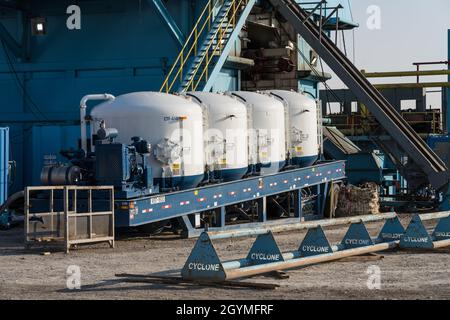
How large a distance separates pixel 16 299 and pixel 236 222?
442 inches

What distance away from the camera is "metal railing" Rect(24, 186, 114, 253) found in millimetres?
16609

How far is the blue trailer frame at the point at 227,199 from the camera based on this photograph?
57.0ft

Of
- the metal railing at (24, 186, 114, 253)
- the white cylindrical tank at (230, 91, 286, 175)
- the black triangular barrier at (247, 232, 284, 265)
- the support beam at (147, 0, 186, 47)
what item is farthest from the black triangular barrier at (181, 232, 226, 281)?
the support beam at (147, 0, 186, 47)

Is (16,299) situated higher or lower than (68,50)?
lower

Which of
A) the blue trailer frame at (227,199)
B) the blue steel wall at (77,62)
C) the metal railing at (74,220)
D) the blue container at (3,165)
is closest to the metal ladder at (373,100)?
the blue trailer frame at (227,199)

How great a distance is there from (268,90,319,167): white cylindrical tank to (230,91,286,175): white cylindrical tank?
665mm

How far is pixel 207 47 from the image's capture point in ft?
79.9

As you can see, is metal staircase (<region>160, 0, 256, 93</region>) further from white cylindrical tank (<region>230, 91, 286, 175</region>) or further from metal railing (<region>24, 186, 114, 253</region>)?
metal railing (<region>24, 186, 114, 253</region>)

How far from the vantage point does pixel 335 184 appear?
25375mm

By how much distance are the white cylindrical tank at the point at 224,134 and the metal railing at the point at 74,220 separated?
339cm

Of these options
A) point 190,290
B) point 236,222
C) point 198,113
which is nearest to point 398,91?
point 236,222

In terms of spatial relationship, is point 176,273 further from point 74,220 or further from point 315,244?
point 74,220

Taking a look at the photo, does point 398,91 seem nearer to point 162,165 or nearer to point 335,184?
point 335,184

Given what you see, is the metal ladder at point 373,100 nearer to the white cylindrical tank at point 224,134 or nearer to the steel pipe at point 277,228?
the white cylindrical tank at point 224,134
